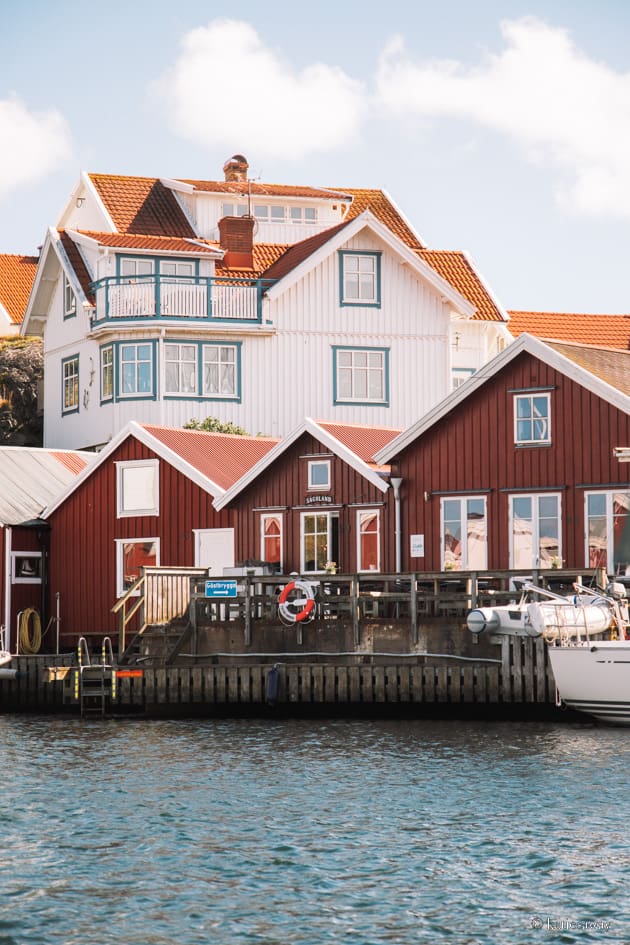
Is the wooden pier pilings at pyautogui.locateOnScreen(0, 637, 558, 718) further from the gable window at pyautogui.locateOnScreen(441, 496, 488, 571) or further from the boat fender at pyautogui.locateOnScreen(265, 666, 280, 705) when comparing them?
the gable window at pyautogui.locateOnScreen(441, 496, 488, 571)

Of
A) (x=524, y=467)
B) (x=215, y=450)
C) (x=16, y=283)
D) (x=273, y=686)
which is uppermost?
(x=16, y=283)

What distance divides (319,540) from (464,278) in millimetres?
22453

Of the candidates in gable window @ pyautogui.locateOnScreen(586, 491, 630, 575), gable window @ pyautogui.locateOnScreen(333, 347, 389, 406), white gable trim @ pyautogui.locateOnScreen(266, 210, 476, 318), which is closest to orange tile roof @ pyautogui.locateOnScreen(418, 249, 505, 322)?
white gable trim @ pyautogui.locateOnScreen(266, 210, 476, 318)

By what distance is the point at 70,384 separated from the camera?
56625mm

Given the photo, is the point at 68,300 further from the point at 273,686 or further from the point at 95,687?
the point at 273,686

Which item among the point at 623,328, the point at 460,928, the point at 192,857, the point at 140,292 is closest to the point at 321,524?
the point at 140,292

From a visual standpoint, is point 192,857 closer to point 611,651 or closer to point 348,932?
point 348,932

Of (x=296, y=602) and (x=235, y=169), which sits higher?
(x=235, y=169)

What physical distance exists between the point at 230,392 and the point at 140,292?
4546 millimetres

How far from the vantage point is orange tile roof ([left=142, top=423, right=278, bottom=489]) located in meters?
42.4

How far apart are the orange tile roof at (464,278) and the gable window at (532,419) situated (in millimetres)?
20359

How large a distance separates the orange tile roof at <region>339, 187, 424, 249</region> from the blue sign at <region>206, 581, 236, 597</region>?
31.5 m

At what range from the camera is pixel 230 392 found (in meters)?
53.3

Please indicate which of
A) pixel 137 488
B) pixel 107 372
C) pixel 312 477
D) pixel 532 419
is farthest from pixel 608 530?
pixel 107 372
